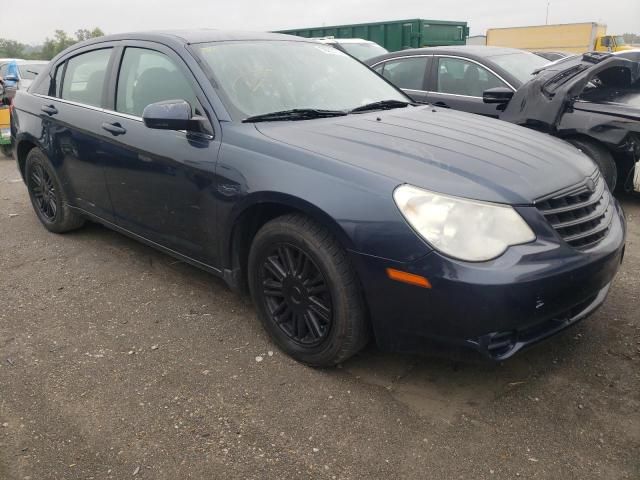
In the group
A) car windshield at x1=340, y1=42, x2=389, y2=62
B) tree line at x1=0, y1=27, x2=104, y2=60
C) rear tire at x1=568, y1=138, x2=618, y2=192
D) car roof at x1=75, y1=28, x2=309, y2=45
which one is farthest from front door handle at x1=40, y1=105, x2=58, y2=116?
tree line at x1=0, y1=27, x2=104, y2=60

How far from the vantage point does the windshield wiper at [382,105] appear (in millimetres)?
3421

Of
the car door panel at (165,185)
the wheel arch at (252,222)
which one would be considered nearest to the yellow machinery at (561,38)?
the car door panel at (165,185)

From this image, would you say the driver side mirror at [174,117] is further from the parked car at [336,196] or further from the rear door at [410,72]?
the rear door at [410,72]

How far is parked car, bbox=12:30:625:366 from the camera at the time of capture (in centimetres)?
229

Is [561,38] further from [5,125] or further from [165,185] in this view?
[165,185]

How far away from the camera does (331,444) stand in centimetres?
232

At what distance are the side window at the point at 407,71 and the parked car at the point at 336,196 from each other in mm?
2676

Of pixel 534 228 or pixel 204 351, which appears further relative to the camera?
pixel 204 351

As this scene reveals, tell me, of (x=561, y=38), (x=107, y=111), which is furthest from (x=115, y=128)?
(x=561, y=38)

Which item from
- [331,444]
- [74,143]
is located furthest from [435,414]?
[74,143]

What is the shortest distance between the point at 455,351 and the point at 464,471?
0.47 m

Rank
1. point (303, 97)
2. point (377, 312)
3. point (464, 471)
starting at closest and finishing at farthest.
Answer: point (464, 471) → point (377, 312) → point (303, 97)

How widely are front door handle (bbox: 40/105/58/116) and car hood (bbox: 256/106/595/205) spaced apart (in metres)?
2.23

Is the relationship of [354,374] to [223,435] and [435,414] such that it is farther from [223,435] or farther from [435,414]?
[223,435]
